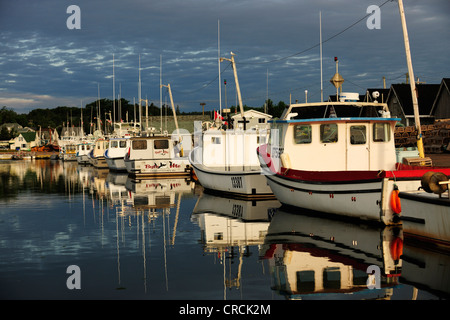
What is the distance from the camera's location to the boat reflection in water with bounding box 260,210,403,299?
909 centimetres

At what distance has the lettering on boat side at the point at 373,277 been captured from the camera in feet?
30.2

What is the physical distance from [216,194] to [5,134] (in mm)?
136967

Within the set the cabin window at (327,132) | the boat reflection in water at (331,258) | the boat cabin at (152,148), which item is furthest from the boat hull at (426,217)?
the boat cabin at (152,148)

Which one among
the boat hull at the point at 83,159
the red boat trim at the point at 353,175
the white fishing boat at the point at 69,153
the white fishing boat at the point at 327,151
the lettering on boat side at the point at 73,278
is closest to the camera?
the lettering on boat side at the point at 73,278

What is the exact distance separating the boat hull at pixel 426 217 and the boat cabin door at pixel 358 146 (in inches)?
181

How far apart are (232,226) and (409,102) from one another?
4067 centimetres

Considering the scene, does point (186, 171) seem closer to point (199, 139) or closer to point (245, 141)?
point (199, 139)

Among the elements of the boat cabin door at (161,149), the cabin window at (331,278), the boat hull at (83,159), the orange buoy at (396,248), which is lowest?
the cabin window at (331,278)

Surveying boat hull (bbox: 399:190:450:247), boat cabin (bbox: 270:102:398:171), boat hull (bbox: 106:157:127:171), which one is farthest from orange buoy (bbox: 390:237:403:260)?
boat hull (bbox: 106:157:127:171)

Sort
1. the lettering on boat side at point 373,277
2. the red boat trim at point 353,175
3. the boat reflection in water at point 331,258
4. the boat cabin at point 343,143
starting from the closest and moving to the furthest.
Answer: the boat reflection in water at point 331,258 → the lettering on boat side at point 373,277 → the red boat trim at point 353,175 → the boat cabin at point 343,143

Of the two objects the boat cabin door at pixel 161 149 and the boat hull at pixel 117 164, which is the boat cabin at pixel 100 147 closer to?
the boat hull at pixel 117 164

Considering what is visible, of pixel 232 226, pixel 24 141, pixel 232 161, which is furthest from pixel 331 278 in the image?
pixel 24 141

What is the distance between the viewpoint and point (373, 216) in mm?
14828

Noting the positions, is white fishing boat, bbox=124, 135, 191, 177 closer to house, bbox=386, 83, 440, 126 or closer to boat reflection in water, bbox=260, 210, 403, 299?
boat reflection in water, bbox=260, 210, 403, 299
